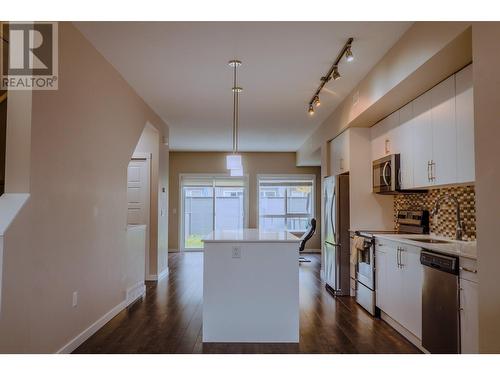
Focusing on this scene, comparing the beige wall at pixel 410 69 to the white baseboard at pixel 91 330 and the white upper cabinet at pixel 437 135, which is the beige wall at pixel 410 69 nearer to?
the white upper cabinet at pixel 437 135

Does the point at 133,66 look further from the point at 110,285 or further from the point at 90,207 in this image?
the point at 110,285

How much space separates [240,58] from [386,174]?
2.07m

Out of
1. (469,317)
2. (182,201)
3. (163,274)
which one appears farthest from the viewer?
(182,201)

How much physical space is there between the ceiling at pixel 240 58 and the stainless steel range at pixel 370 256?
1672 millimetres

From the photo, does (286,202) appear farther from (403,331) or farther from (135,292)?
(403,331)

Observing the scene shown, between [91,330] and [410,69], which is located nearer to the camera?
[410,69]

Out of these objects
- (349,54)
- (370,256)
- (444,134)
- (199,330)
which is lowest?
(199,330)

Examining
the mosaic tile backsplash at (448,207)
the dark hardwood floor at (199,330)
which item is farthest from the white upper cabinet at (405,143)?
the dark hardwood floor at (199,330)

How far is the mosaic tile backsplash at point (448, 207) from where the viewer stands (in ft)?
10.5

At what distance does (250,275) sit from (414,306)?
4.59ft

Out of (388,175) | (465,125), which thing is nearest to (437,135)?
(465,125)

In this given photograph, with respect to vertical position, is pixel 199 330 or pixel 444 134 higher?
pixel 444 134
